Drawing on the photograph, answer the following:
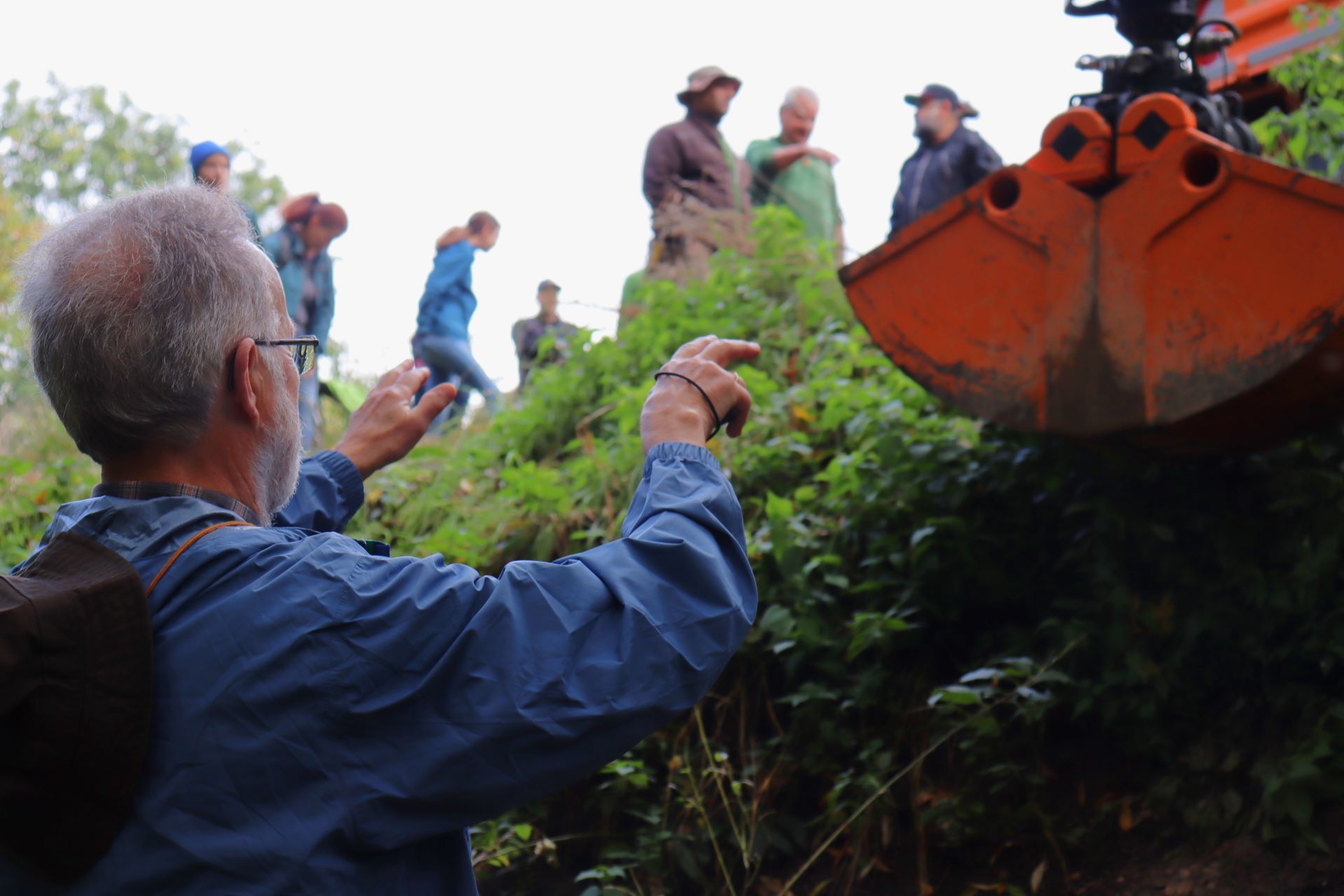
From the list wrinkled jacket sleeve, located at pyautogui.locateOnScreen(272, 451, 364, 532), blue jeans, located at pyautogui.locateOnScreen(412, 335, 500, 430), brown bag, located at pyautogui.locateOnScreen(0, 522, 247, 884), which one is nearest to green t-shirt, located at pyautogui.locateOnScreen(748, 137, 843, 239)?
blue jeans, located at pyautogui.locateOnScreen(412, 335, 500, 430)

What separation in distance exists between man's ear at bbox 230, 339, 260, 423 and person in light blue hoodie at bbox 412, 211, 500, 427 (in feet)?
23.0

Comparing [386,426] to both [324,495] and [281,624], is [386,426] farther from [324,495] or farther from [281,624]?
[281,624]

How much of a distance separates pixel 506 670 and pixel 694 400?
1.45 feet

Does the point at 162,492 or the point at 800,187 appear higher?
the point at 800,187

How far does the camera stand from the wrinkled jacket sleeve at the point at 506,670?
1170 mm

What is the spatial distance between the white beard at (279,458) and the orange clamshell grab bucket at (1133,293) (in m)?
1.96

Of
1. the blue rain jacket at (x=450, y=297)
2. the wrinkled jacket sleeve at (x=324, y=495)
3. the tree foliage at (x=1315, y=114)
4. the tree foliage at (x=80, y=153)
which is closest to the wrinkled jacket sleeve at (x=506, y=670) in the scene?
the wrinkled jacket sleeve at (x=324, y=495)

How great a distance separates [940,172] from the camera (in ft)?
23.0

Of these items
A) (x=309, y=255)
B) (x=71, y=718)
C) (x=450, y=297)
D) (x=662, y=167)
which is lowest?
(x=71, y=718)

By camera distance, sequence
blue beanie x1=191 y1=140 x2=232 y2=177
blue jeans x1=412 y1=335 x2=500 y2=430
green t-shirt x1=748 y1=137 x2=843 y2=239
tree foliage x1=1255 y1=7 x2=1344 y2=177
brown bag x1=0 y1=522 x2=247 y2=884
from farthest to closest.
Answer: blue jeans x1=412 y1=335 x2=500 y2=430 < green t-shirt x1=748 y1=137 x2=843 y2=239 < blue beanie x1=191 y1=140 x2=232 y2=177 < tree foliage x1=1255 y1=7 x2=1344 y2=177 < brown bag x1=0 y1=522 x2=247 y2=884

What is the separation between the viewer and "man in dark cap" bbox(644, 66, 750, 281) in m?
7.48

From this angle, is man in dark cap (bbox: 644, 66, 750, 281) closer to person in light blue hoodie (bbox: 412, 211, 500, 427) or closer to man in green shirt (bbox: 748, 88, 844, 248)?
man in green shirt (bbox: 748, 88, 844, 248)

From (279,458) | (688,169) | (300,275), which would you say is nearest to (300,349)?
(279,458)

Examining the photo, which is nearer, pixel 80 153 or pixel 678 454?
pixel 678 454
